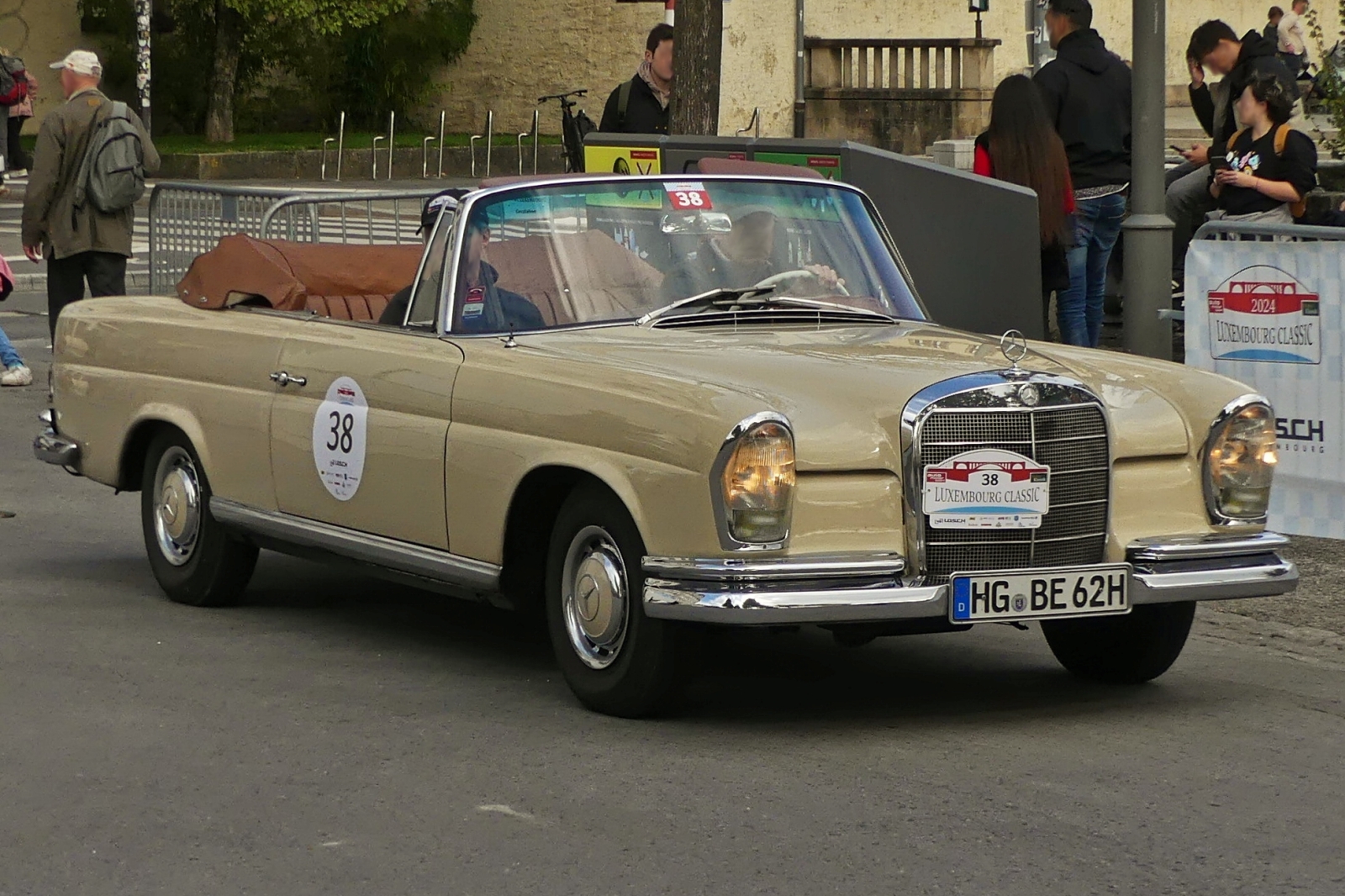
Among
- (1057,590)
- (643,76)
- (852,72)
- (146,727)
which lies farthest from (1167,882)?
(852,72)

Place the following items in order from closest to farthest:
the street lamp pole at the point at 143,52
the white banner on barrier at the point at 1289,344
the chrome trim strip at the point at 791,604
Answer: the chrome trim strip at the point at 791,604 → the white banner on barrier at the point at 1289,344 → the street lamp pole at the point at 143,52

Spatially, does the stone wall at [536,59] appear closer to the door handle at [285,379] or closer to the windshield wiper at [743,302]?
the door handle at [285,379]

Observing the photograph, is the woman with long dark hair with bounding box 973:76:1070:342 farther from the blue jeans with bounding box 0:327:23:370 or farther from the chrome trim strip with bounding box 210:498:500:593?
the blue jeans with bounding box 0:327:23:370

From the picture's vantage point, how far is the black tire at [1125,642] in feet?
23.6

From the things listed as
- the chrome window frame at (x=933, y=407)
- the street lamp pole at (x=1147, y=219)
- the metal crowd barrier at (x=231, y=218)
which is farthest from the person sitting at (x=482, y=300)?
the metal crowd barrier at (x=231, y=218)


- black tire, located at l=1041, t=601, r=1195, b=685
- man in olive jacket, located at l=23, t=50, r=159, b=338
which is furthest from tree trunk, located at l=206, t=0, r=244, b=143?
black tire, located at l=1041, t=601, r=1195, b=685

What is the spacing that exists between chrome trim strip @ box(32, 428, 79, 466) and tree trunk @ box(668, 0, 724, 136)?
7.32 m

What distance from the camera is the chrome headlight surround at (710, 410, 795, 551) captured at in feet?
20.3

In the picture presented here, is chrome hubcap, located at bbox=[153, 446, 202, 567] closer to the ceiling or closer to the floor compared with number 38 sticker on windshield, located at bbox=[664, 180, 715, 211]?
closer to the floor

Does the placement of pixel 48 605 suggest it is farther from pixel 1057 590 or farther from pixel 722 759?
pixel 1057 590

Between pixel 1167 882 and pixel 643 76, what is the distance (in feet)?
38.0

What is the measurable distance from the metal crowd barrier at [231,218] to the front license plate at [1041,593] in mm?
8136

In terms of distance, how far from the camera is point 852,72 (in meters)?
46.4

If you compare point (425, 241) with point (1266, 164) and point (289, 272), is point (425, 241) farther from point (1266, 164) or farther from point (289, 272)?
point (1266, 164)
